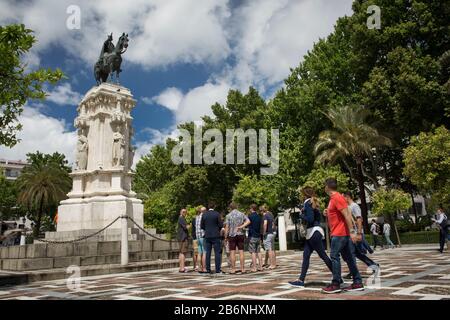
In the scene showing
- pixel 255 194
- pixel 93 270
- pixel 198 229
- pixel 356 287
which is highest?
pixel 255 194

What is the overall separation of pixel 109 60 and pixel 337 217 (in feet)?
45.8

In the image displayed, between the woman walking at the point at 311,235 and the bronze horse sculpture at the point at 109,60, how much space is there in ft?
41.7

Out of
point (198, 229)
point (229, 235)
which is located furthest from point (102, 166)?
point (229, 235)

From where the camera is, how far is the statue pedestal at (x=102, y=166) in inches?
592

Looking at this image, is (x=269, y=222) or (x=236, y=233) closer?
(x=236, y=233)

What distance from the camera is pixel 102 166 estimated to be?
15.8 metres

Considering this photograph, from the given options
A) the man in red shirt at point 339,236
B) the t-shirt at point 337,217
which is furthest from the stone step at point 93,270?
the t-shirt at point 337,217

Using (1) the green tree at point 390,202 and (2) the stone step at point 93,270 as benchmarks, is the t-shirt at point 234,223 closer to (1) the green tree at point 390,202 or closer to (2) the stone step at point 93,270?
(2) the stone step at point 93,270

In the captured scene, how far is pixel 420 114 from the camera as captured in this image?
23328 mm

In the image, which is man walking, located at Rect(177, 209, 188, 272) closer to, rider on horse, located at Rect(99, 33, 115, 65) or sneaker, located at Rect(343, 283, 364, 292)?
sneaker, located at Rect(343, 283, 364, 292)

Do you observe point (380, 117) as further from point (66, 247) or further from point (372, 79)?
point (66, 247)

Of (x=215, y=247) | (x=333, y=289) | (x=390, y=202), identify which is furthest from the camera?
(x=390, y=202)

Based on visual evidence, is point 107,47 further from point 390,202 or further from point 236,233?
point 390,202

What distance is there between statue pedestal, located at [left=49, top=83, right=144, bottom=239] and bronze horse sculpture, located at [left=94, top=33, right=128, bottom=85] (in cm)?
89
